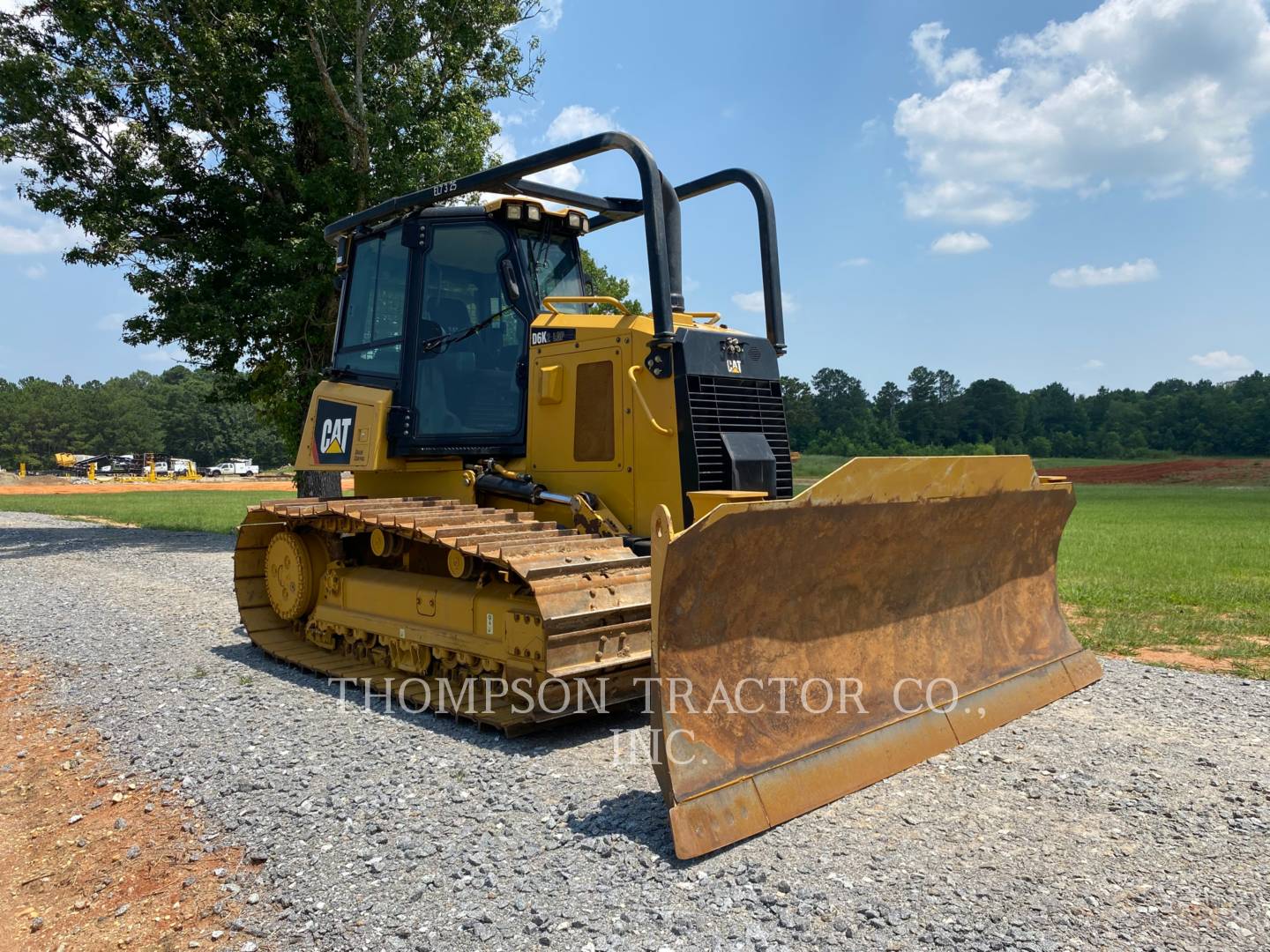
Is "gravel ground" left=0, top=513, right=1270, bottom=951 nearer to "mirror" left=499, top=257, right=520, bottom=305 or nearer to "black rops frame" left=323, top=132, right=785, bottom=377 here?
"black rops frame" left=323, top=132, right=785, bottom=377

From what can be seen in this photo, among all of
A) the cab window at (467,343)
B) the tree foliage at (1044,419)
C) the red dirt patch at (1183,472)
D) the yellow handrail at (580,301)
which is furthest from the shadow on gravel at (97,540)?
the tree foliage at (1044,419)

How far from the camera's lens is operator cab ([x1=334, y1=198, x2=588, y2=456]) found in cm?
652

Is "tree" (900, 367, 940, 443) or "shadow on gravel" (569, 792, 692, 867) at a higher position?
"tree" (900, 367, 940, 443)

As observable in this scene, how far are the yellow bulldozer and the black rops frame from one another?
0.06 ft

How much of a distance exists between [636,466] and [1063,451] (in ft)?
269

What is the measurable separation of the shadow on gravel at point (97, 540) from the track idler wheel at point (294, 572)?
8.98 m

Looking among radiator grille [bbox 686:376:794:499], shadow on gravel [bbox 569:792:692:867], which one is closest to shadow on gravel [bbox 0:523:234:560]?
radiator grille [bbox 686:376:794:499]

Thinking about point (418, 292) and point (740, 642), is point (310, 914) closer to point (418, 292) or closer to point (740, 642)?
point (740, 642)

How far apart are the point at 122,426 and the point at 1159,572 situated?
97.4m

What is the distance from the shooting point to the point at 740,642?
4180 millimetres

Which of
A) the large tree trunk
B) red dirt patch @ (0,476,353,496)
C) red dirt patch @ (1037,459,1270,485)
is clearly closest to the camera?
the large tree trunk

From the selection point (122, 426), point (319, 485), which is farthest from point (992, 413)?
point (122, 426)

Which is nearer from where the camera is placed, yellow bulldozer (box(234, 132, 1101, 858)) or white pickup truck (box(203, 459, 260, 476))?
yellow bulldozer (box(234, 132, 1101, 858))
